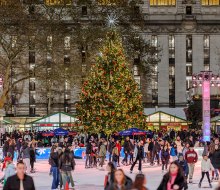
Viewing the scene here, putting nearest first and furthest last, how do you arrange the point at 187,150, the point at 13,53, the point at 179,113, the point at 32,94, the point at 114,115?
the point at 187,150 → the point at 114,115 → the point at 13,53 → the point at 179,113 → the point at 32,94

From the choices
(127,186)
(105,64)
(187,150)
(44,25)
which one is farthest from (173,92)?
(127,186)

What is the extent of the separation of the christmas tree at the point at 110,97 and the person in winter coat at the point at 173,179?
34554 millimetres

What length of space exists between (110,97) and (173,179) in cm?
3490

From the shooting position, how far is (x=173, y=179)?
468 inches

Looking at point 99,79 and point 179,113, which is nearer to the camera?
point 99,79

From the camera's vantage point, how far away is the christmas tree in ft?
153

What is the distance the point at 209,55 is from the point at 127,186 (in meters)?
88.8

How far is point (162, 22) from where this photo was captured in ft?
319

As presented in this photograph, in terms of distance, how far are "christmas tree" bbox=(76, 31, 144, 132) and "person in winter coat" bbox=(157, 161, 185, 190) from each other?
34554 mm

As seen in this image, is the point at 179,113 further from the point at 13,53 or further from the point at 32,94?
the point at 32,94

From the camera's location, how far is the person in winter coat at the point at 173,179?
11.8 metres

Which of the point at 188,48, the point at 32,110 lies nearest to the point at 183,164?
the point at 32,110

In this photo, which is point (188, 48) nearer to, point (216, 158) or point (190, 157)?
point (190, 157)

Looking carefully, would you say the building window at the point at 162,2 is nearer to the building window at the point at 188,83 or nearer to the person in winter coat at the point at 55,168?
the building window at the point at 188,83
